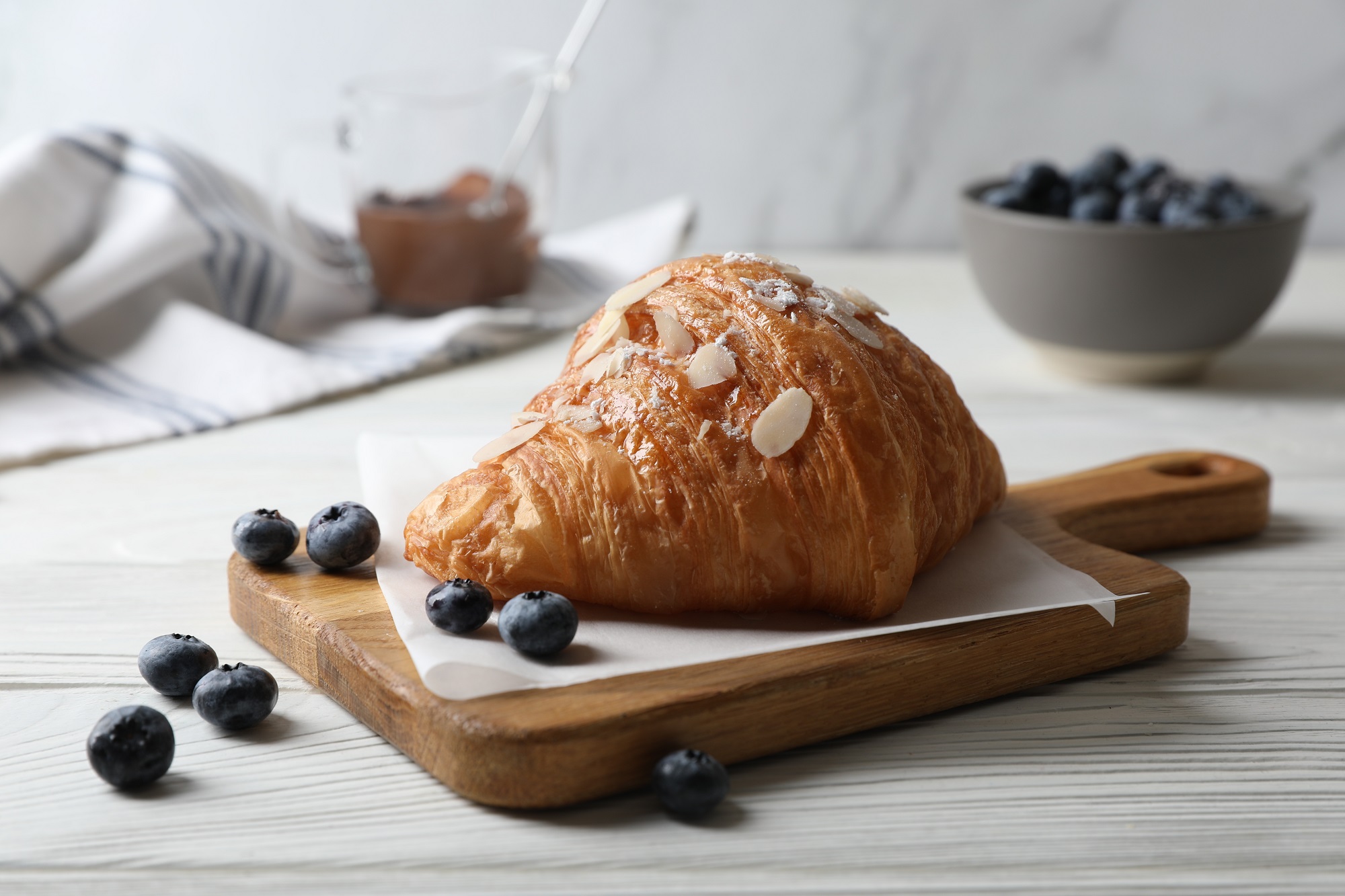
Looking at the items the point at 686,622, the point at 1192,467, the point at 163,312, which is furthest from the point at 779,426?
the point at 163,312

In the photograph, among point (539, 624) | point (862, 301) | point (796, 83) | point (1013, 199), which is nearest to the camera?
point (539, 624)

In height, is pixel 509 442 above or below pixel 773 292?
below

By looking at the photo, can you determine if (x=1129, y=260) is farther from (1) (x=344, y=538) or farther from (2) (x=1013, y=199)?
(1) (x=344, y=538)

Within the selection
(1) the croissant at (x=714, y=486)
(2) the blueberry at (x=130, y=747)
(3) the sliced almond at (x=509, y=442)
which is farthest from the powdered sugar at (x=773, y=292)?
(2) the blueberry at (x=130, y=747)

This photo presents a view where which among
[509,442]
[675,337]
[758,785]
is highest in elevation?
[675,337]

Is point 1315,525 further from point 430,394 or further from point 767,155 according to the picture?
point 767,155

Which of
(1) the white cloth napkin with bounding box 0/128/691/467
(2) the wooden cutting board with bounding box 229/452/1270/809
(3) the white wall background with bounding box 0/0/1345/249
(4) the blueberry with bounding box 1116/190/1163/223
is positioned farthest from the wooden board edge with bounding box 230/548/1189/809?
(3) the white wall background with bounding box 0/0/1345/249

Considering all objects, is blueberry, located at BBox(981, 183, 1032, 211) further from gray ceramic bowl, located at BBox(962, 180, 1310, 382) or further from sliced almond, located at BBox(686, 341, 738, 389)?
sliced almond, located at BBox(686, 341, 738, 389)

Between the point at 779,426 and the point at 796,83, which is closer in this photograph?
the point at 779,426
